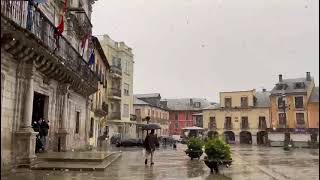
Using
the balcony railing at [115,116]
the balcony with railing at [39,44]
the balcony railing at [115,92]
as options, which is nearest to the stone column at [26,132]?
the balcony with railing at [39,44]

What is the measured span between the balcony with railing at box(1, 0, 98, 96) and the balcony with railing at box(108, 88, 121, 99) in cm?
3039

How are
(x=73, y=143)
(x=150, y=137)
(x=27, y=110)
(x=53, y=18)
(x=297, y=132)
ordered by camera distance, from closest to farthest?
(x=27, y=110) < (x=150, y=137) < (x=53, y=18) < (x=73, y=143) < (x=297, y=132)

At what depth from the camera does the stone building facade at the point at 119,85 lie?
5256cm

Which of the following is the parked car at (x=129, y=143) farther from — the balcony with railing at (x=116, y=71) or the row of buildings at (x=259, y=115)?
the row of buildings at (x=259, y=115)

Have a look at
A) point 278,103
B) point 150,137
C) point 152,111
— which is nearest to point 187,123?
point 152,111

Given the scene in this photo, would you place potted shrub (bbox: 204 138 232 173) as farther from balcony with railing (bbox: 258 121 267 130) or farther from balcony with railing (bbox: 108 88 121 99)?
balcony with railing (bbox: 258 121 267 130)

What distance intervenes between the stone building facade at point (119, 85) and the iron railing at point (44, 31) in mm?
30636

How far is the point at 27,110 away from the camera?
1284 centimetres

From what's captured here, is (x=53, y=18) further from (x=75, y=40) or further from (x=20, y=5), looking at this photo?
(x=20, y=5)

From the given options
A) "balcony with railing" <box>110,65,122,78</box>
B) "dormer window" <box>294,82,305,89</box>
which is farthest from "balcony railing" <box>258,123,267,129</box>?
"balcony with railing" <box>110,65,122,78</box>

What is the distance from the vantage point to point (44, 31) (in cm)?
1411

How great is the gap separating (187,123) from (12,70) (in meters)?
78.8

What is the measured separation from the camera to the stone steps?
1216 cm

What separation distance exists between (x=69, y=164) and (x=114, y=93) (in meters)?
39.4
